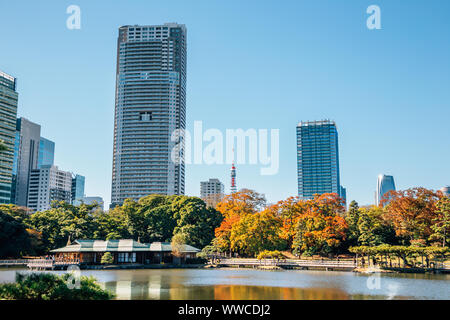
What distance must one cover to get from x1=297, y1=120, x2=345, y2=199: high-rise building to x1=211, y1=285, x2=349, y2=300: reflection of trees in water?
142 metres

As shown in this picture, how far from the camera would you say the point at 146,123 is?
110 meters

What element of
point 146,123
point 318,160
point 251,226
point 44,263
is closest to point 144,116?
point 146,123

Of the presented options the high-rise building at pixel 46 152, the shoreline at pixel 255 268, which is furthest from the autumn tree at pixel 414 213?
the high-rise building at pixel 46 152

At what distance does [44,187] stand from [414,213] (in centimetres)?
11837

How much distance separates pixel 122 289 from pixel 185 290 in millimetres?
3540

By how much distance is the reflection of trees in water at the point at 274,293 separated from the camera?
795 inches

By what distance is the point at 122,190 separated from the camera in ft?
361

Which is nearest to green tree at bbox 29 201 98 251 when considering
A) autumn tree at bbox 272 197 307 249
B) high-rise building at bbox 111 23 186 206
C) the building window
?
autumn tree at bbox 272 197 307 249

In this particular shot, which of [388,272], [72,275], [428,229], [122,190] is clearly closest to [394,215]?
[428,229]

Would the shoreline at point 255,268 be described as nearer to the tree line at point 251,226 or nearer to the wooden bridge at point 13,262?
the wooden bridge at point 13,262

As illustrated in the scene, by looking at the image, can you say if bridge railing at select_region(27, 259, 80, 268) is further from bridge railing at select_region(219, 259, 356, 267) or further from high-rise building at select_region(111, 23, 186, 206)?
high-rise building at select_region(111, 23, 186, 206)

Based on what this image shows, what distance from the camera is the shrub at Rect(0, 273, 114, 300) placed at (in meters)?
16.4

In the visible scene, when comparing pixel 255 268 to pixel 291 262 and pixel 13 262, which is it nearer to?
pixel 291 262
